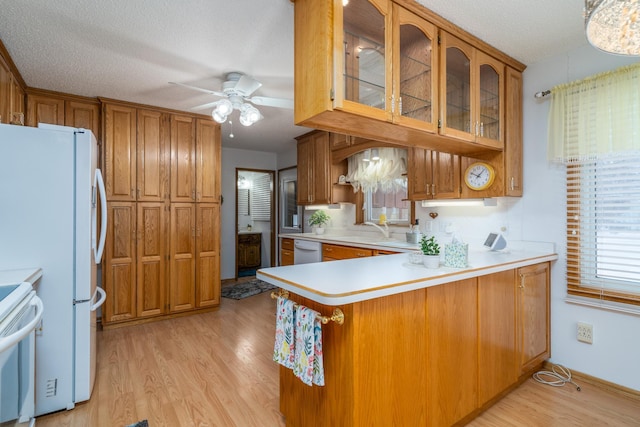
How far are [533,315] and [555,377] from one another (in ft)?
1.81

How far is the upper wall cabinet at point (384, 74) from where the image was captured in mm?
1501

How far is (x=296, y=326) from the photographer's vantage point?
4.91 feet

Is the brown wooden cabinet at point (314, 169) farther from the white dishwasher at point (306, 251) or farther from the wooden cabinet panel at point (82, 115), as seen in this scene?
the wooden cabinet panel at point (82, 115)

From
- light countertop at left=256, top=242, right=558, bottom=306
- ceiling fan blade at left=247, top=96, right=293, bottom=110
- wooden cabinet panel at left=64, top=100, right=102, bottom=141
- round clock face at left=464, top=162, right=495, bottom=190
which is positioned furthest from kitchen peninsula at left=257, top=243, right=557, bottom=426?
wooden cabinet panel at left=64, top=100, right=102, bottom=141

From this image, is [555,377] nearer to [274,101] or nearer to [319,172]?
[274,101]

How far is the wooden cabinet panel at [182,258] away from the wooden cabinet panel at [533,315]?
3.46 m

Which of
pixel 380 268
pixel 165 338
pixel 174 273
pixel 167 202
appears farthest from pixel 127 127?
pixel 380 268

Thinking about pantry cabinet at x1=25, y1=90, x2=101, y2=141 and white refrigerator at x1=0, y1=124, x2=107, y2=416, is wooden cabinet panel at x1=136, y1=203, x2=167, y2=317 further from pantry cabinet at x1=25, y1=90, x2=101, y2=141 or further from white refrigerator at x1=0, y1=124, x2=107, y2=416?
white refrigerator at x1=0, y1=124, x2=107, y2=416

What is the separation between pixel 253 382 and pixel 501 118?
112 inches

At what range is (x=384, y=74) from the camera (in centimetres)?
168

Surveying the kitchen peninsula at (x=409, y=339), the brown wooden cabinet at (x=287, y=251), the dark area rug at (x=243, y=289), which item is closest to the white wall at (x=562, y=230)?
the kitchen peninsula at (x=409, y=339)

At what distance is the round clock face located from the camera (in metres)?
2.59

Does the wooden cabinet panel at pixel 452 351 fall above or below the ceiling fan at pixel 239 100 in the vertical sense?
below

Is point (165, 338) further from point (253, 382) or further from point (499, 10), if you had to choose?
point (499, 10)
